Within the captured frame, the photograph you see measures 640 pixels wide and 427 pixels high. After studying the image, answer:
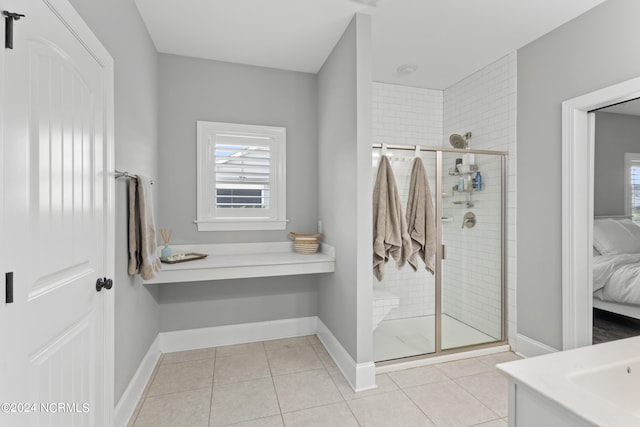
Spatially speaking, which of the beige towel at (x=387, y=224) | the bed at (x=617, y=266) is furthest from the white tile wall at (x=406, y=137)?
the bed at (x=617, y=266)

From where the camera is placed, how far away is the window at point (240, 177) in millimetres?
2994

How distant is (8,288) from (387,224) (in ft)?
7.00

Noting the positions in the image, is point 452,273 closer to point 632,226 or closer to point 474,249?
point 474,249

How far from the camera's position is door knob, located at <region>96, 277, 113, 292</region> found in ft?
5.10

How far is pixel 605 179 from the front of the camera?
364 centimetres

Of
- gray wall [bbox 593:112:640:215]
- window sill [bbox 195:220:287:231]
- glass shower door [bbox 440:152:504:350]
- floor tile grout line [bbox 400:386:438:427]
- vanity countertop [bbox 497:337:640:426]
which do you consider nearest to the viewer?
vanity countertop [bbox 497:337:640:426]

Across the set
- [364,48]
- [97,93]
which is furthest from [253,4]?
[97,93]

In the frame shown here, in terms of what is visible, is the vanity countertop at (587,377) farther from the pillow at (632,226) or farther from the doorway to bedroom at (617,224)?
the pillow at (632,226)

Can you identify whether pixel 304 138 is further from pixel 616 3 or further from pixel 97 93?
pixel 616 3

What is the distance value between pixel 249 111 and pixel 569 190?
2.84 metres

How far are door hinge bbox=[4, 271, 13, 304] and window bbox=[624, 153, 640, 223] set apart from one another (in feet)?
17.0

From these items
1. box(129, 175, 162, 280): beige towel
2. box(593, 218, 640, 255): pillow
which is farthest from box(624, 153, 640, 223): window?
box(129, 175, 162, 280): beige towel

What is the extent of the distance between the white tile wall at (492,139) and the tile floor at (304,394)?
1.43ft

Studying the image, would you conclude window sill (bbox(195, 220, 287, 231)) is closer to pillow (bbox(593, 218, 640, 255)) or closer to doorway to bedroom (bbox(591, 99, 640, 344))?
doorway to bedroom (bbox(591, 99, 640, 344))
